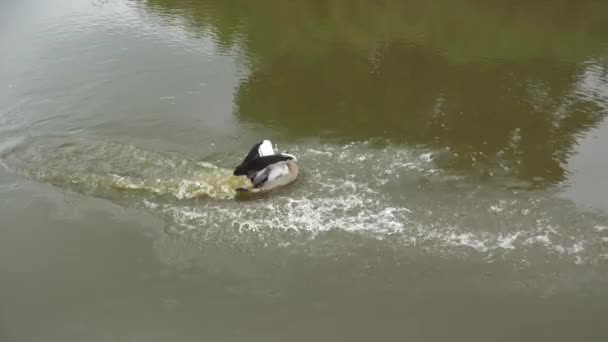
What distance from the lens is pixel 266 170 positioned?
32.0 feet

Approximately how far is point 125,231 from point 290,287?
3520 mm

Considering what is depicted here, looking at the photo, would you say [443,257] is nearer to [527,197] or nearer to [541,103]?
[527,197]

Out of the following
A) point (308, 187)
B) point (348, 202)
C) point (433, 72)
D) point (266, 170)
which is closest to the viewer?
point (348, 202)

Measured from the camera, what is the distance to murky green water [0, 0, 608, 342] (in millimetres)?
7852

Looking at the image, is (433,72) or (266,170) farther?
(433,72)

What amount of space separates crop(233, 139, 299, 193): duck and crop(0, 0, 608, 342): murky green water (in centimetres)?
26

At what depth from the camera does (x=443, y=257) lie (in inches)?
335

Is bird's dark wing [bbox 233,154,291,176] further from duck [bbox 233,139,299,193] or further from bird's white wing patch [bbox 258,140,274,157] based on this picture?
bird's white wing patch [bbox 258,140,274,157]

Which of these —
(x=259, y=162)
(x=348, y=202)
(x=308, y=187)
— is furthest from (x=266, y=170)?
(x=348, y=202)

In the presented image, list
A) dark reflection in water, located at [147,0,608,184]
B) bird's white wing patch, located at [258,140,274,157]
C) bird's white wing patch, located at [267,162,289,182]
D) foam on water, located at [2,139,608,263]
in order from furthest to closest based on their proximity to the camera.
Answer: dark reflection in water, located at [147,0,608,184], bird's white wing patch, located at [258,140,274,157], bird's white wing patch, located at [267,162,289,182], foam on water, located at [2,139,608,263]

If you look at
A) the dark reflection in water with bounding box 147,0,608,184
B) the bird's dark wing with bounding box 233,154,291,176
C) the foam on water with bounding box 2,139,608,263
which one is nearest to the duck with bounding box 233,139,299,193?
the bird's dark wing with bounding box 233,154,291,176

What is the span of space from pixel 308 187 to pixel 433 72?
6.94m

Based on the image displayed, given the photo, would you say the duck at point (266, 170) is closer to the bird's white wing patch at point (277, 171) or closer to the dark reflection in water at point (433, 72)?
the bird's white wing patch at point (277, 171)

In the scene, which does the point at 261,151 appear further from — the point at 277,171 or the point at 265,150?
the point at 277,171
